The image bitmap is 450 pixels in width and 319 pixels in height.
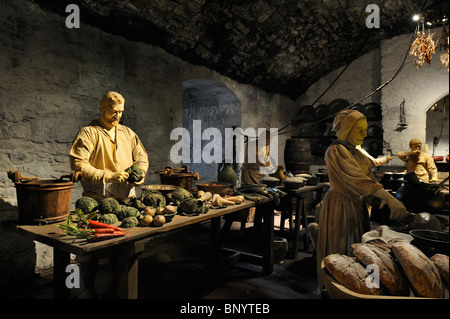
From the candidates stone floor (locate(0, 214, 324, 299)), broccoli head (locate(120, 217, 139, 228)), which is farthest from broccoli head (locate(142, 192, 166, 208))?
stone floor (locate(0, 214, 324, 299))

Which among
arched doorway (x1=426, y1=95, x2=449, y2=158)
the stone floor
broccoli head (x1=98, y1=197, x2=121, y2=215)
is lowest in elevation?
the stone floor

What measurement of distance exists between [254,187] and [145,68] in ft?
8.70

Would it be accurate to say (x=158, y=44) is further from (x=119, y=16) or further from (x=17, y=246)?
(x=17, y=246)

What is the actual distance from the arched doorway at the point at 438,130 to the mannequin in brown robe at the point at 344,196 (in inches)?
415

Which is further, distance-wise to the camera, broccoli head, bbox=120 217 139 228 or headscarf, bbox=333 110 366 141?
headscarf, bbox=333 110 366 141

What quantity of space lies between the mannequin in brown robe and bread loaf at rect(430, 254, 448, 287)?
950mm

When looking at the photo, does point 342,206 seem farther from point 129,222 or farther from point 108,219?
point 108,219

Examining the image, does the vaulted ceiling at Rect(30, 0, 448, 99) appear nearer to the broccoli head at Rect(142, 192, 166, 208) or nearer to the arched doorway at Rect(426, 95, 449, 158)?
the broccoli head at Rect(142, 192, 166, 208)

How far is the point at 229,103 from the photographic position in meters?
7.00

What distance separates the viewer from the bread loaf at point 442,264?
3.60ft

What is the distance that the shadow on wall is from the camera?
9.68ft

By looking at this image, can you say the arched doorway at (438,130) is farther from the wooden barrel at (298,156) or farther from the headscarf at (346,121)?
the headscarf at (346,121)

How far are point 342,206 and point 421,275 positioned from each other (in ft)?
4.06

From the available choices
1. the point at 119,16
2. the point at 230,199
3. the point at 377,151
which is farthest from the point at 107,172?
the point at 377,151
